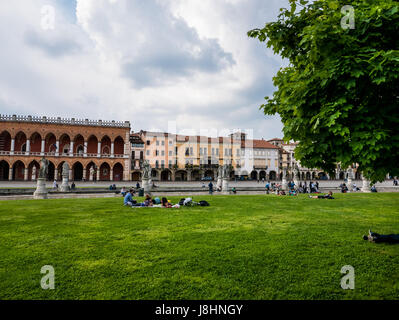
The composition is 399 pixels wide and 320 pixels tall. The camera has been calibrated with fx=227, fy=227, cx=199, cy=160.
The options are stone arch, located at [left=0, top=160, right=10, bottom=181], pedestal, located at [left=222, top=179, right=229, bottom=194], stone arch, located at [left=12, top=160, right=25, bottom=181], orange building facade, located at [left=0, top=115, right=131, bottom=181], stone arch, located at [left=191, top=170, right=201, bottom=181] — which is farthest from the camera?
stone arch, located at [left=191, top=170, right=201, bottom=181]

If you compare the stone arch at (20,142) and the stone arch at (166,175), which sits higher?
the stone arch at (20,142)

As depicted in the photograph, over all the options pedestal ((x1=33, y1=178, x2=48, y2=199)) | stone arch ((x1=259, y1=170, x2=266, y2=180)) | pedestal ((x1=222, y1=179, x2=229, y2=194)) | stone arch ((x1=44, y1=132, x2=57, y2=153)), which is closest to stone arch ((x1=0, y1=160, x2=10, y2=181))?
stone arch ((x1=44, y1=132, x2=57, y2=153))

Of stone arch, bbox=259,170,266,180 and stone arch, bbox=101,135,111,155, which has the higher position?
stone arch, bbox=101,135,111,155

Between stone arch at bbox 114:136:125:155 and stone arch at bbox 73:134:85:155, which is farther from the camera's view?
stone arch at bbox 114:136:125:155

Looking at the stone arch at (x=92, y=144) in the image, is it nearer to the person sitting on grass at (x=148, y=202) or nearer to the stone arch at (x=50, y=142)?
the stone arch at (x=50, y=142)

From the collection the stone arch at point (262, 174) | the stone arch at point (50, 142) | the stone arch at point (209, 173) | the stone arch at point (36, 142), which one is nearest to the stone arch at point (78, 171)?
the stone arch at point (50, 142)

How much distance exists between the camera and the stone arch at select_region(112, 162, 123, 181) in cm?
4731

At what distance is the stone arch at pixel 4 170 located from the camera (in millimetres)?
42469

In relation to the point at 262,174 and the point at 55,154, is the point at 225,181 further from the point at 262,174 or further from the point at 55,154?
the point at 262,174

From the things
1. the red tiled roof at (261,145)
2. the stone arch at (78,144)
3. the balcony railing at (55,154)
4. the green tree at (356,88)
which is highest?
the red tiled roof at (261,145)

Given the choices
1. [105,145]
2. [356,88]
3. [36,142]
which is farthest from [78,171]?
[356,88]

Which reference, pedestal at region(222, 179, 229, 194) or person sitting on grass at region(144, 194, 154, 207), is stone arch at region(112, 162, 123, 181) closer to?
pedestal at region(222, 179, 229, 194)

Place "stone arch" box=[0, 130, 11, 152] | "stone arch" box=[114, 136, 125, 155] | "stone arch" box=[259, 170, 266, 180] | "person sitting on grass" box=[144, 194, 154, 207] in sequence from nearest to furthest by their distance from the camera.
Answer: "person sitting on grass" box=[144, 194, 154, 207] → "stone arch" box=[0, 130, 11, 152] → "stone arch" box=[114, 136, 125, 155] → "stone arch" box=[259, 170, 266, 180]

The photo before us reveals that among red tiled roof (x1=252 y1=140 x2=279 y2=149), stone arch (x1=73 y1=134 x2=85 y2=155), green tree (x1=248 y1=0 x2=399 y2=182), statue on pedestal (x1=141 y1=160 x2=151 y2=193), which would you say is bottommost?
statue on pedestal (x1=141 y1=160 x2=151 y2=193)
